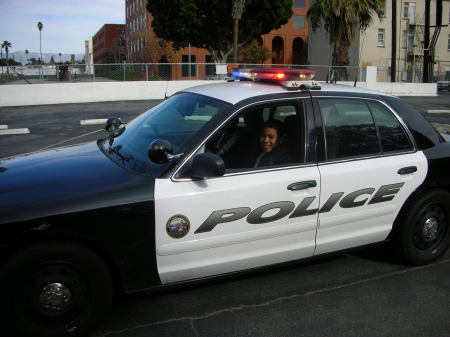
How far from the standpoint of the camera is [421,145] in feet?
13.1

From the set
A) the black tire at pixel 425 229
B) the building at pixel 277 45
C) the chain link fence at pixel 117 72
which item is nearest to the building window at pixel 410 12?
the building at pixel 277 45

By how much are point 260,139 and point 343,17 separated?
79.9 ft

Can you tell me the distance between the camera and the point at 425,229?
4059 millimetres

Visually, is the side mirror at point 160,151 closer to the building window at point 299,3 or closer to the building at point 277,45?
the building at point 277,45

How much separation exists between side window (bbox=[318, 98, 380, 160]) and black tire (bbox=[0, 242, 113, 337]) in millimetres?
1915

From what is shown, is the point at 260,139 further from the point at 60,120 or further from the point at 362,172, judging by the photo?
the point at 60,120

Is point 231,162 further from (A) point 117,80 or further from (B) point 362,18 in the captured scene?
(B) point 362,18

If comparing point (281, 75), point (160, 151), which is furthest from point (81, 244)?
point (281, 75)

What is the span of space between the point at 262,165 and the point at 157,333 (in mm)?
1347

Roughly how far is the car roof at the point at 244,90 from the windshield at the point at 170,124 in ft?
0.24

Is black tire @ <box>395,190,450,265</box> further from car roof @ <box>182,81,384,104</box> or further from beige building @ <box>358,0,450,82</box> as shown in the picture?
beige building @ <box>358,0,450,82</box>

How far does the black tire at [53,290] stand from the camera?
2627 millimetres

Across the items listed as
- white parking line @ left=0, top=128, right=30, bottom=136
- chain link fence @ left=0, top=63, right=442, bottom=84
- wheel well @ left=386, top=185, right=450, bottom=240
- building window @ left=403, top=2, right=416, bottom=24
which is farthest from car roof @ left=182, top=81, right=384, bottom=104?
building window @ left=403, top=2, right=416, bottom=24

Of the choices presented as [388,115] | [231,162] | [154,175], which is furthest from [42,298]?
[388,115]
